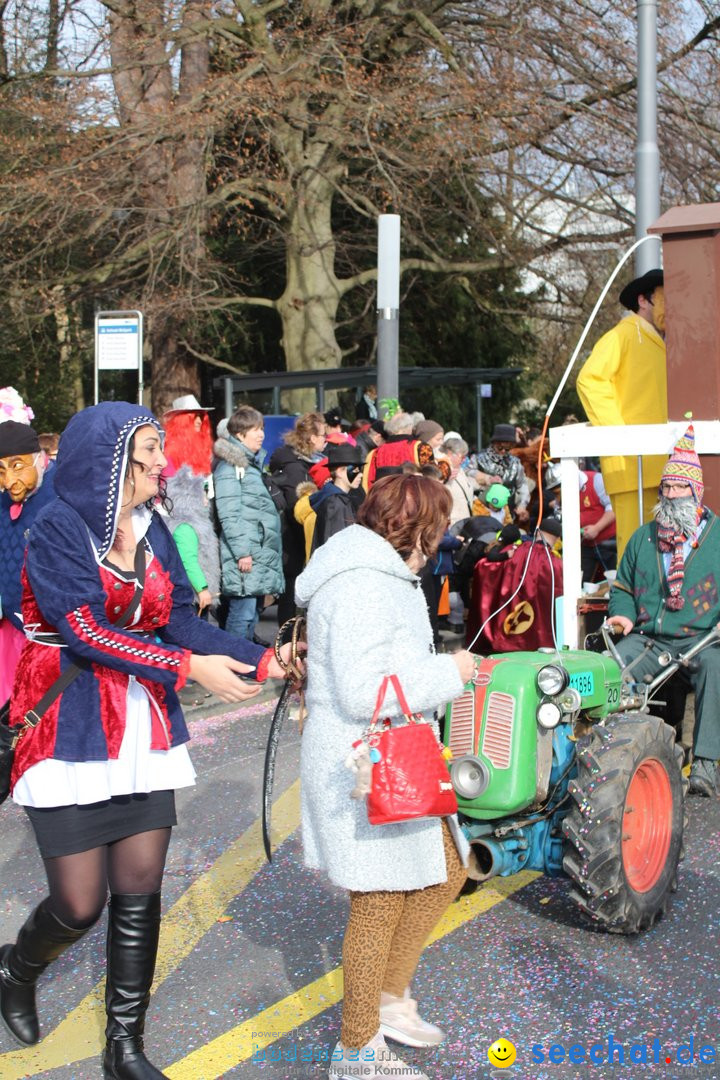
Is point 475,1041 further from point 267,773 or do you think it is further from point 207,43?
point 207,43

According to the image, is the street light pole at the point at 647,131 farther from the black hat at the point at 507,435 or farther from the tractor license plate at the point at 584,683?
the tractor license plate at the point at 584,683

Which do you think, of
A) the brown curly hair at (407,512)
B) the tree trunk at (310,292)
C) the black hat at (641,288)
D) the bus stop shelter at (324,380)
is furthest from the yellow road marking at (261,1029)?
the tree trunk at (310,292)

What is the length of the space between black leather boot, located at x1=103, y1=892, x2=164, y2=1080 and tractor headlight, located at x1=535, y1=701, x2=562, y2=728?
4.93 ft

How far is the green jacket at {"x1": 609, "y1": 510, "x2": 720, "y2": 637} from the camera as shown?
5945 mm

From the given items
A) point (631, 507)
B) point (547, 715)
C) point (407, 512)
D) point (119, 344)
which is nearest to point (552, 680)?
point (547, 715)

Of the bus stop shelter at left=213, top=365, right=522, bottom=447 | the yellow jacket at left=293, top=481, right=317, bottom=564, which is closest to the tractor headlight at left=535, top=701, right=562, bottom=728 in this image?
the yellow jacket at left=293, top=481, right=317, bottom=564

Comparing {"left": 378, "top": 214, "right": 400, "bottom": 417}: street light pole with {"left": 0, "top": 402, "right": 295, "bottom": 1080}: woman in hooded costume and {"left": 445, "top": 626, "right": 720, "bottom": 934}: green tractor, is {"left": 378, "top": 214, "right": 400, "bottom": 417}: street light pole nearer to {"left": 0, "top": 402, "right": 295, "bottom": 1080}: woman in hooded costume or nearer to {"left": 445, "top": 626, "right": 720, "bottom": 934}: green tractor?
{"left": 445, "top": 626, "right": 720, "bottom": 934}: green tractor

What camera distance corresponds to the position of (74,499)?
3334mm

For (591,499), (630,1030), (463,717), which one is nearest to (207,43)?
(591,499)

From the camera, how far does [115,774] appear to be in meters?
3.32

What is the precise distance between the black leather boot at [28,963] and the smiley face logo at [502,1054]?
1.17 m

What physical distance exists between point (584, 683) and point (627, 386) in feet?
7.74

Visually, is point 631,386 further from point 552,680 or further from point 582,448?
point 552,680

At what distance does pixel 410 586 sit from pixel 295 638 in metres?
0.38
